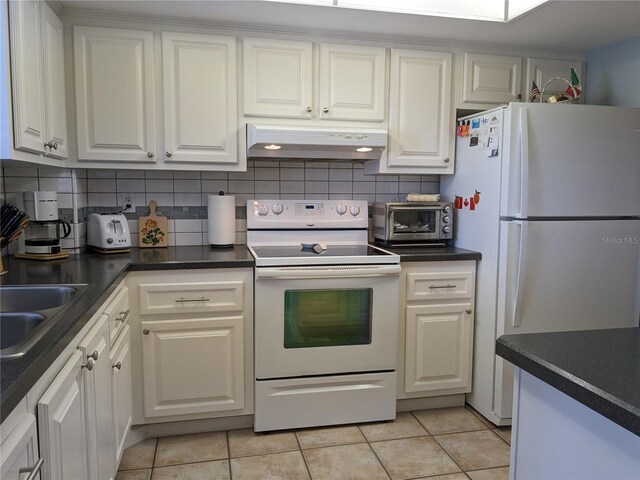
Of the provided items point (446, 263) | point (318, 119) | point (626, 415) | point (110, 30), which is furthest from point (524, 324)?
point (110, 30)

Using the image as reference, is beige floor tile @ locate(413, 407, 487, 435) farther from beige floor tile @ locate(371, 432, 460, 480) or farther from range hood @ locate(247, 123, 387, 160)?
range hood @ locate(247, 123, 387, 160)

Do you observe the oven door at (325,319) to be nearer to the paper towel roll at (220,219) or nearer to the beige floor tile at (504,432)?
the paper towel roll at (220,219)

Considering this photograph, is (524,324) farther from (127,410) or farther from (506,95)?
(127,410)

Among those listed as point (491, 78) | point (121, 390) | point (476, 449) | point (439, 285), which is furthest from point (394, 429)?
point (491, 78)

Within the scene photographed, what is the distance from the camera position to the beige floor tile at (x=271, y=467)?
2092 mm

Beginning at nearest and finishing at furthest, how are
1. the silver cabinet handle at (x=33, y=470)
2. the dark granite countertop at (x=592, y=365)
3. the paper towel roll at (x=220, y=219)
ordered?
the dark granite countertop at (x=592, y=365)
the silver cabinet handle at (x=33, y=470)
the paper towel roll at (x=220, y=219)

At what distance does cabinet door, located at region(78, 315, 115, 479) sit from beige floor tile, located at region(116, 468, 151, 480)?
11.7 inches

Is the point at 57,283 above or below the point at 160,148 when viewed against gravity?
below

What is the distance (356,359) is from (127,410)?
108cm

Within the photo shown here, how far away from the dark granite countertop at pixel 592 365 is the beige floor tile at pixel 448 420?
1505 millimetres

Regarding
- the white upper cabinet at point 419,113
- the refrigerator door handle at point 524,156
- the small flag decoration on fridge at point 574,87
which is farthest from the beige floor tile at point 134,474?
the small flag decoration on fridge at point 574,87

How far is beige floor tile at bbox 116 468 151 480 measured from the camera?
2.07 meters

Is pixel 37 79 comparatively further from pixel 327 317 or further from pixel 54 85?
pixel 327 317

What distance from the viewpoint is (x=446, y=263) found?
258 cm
